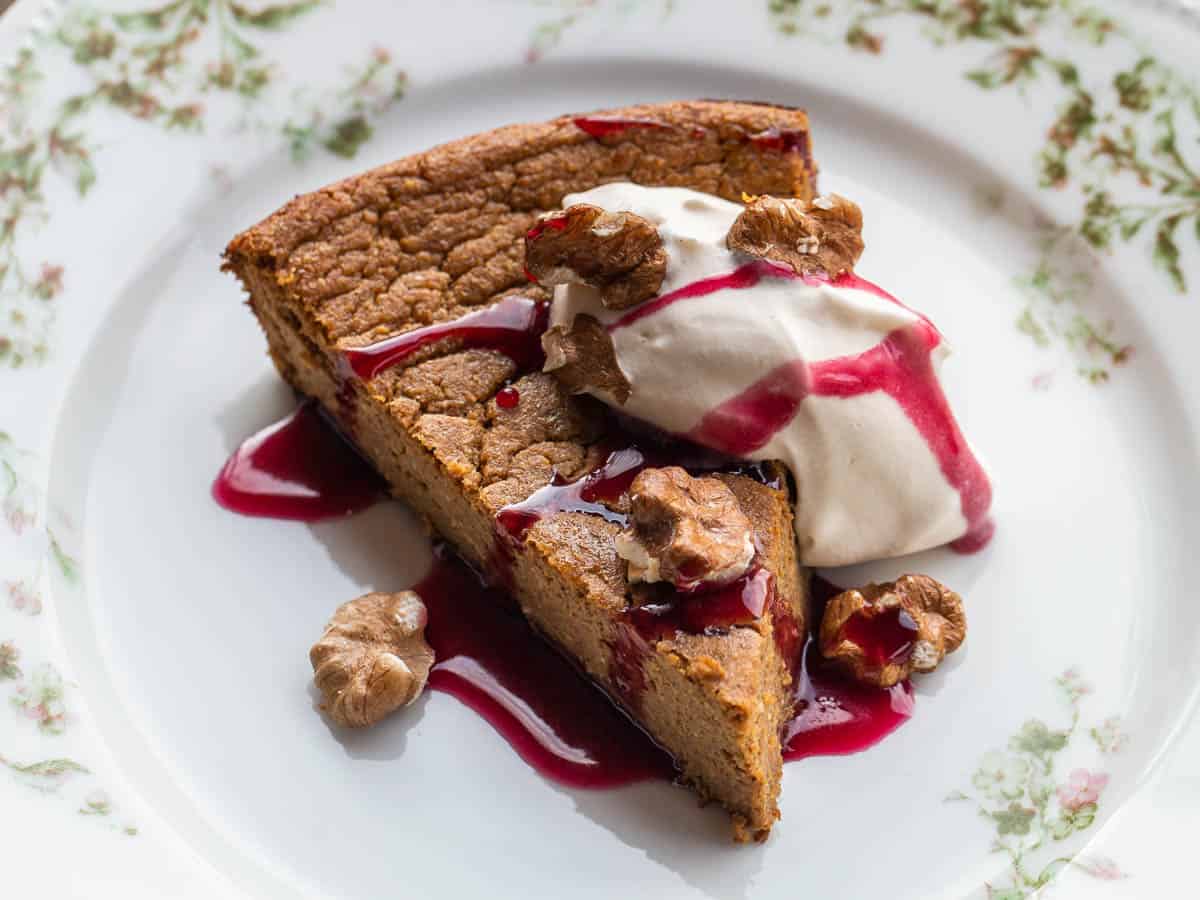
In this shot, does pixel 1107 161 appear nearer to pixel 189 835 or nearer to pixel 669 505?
pixel 669 505

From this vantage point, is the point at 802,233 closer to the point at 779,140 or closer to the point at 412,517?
the point at 779,140

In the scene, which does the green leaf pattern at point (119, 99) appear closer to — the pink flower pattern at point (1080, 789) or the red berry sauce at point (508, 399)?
the red berry sauce at point (508, 399)

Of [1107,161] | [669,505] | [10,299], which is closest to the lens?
[669,505]

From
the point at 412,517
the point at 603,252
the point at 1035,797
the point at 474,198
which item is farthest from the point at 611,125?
the point at 1035,797

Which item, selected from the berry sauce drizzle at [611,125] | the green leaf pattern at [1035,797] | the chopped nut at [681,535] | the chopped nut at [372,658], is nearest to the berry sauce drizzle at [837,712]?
the green leaf pattern at [1035,797]

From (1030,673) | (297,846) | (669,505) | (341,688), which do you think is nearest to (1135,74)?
(1030,673)

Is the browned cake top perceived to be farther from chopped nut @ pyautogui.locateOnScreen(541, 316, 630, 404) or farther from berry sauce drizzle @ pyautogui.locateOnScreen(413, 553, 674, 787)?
berry sauce drizzle @ pyautogui.locateOnScreen(413, 553, 674, 787)
